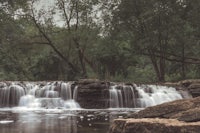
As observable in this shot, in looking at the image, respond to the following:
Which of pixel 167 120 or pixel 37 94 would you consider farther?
pixel 37 94

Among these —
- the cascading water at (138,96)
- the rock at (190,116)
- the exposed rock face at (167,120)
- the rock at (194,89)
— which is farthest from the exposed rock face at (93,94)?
the rock at (190,116)

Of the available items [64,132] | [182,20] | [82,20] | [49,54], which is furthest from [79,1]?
[64,132]

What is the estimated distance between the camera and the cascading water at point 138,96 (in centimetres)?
2702

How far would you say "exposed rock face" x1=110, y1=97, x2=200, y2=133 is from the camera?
682 cm

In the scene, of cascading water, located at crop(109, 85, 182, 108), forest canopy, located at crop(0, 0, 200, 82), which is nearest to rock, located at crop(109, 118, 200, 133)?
cascading water, located at crop(109, 85, 182, 108)

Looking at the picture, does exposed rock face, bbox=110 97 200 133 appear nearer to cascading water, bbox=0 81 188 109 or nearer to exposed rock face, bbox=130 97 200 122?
exposed rock face, bbox=130 97 200 122

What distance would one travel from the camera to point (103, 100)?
2705 cm

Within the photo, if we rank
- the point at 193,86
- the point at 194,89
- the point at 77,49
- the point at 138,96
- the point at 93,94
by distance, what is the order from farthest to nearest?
the point at 77,49 → the point at 193,86 → the point at 194,89 → the point at 138,96 → the point at 93,94

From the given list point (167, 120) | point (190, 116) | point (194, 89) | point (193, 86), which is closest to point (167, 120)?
point (167, 120)

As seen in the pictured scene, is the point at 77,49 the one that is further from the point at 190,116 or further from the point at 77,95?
the point at 190,116

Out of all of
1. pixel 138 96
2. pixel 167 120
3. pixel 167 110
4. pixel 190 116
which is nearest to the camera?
pixel 190 116

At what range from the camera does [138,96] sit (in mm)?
27609

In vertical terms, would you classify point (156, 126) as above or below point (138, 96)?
below

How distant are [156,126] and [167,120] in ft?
1.39
